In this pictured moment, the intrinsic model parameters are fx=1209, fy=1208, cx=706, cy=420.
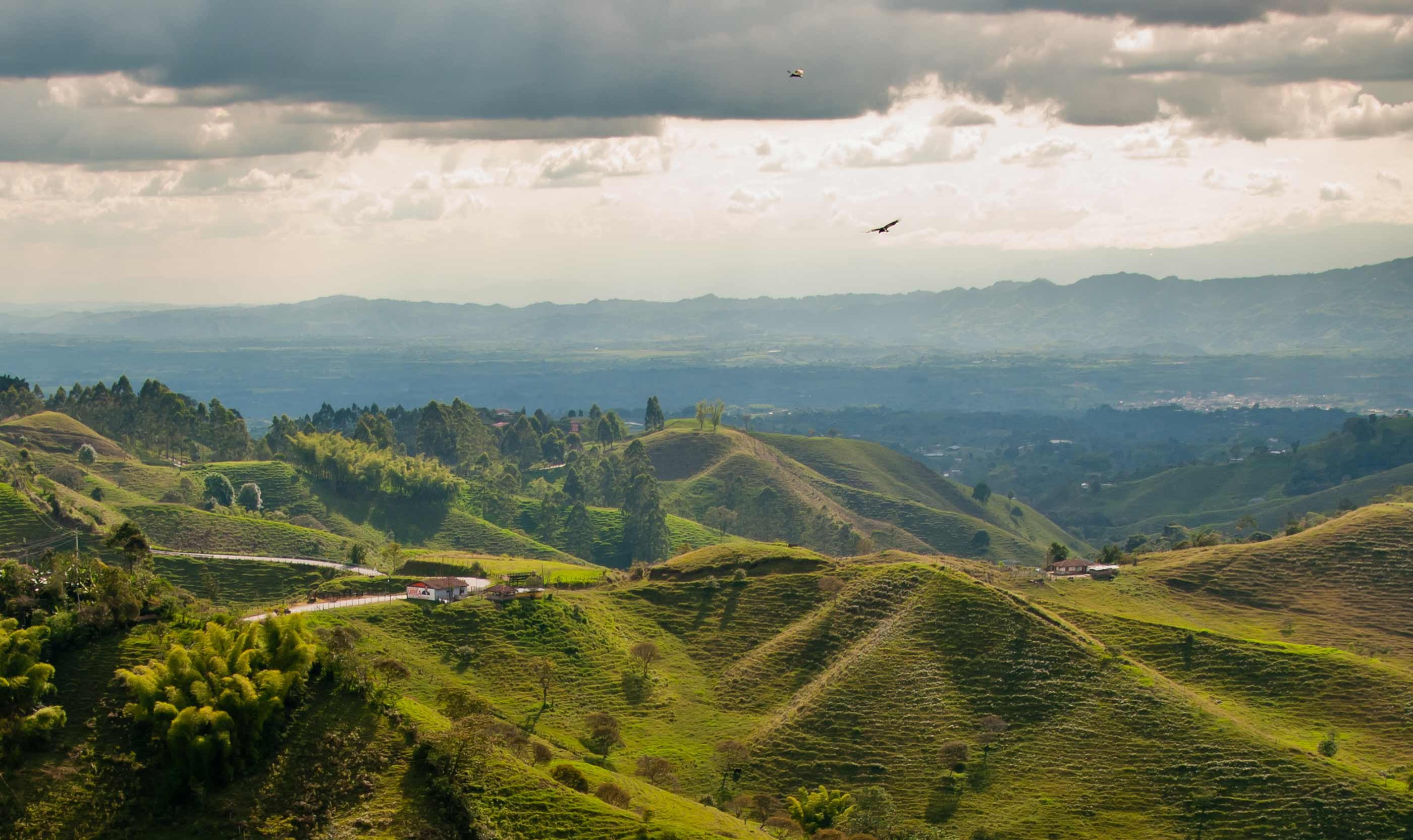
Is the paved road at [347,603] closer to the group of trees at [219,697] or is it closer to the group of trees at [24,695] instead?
the group of trees at [24,695]

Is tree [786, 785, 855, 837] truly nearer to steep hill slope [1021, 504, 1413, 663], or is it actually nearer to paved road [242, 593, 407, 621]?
paved road [242, 593, 407, 621]

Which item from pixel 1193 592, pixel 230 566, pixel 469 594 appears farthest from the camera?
pixel 1193 592

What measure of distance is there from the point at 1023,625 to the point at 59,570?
71.7 m

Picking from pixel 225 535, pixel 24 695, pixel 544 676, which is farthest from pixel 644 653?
pixel 225 535

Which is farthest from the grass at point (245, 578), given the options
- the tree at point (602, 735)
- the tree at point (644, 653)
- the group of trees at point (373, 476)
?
the group of trees at point (373, 476)

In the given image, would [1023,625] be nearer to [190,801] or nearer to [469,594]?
[469,594]

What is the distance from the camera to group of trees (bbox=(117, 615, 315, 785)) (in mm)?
63750

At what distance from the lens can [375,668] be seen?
75.7 metres

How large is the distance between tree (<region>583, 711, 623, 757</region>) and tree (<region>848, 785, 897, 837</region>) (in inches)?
692

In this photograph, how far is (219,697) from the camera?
6550cm

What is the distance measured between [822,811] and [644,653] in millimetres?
28522

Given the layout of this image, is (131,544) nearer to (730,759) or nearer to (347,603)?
(347,603)

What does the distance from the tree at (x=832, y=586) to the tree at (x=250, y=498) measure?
98903mm

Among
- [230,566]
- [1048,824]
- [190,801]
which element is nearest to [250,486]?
[230,566]
